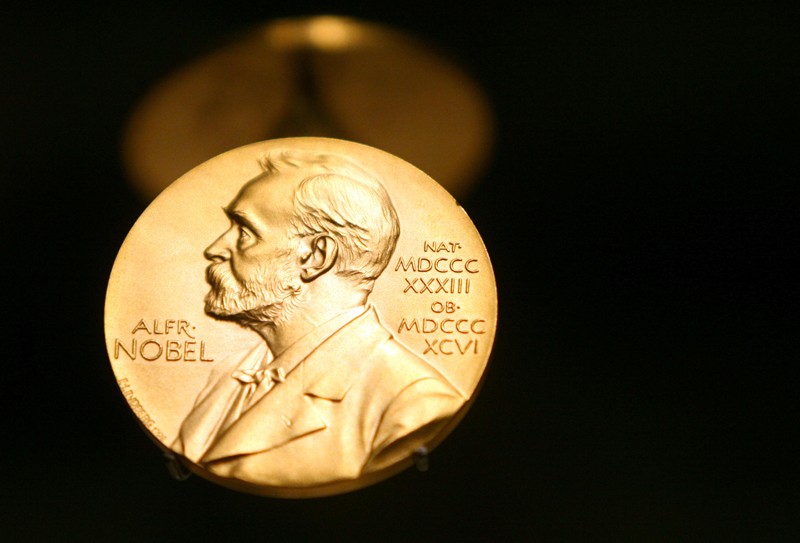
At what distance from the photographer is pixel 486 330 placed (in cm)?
307

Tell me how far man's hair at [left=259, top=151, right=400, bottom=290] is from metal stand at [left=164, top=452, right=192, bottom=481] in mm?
739

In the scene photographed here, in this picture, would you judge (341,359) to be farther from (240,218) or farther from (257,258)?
(240,218)

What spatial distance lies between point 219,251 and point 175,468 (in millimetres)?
669

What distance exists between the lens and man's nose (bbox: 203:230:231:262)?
314 cm

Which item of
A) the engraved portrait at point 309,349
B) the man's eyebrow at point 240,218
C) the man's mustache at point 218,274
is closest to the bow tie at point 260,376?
the engraved portrait at point 309,349

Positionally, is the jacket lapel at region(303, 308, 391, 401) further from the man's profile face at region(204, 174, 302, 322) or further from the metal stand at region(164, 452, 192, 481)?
the metal stand at region(164, 452, 192, 481)

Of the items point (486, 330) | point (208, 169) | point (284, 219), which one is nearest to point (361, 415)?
point (486, 330)

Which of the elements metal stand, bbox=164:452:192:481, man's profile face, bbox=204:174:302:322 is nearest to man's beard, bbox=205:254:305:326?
man's profile face, bbox=204:174:302:322

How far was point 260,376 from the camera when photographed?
3.04 meters

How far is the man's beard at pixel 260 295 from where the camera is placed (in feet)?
10.1

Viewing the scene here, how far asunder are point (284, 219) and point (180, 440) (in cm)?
73

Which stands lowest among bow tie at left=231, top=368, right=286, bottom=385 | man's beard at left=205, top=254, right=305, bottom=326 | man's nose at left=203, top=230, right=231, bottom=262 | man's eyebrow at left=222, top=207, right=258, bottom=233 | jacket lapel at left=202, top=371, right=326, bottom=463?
jacket lapel at left=202, top=371, right=326, bottom=463

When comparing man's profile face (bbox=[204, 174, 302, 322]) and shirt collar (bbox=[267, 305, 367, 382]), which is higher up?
man's profile face (bbox=[204, 174, 302, 322])

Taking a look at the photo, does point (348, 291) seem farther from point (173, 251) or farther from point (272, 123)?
point (272, 123)
